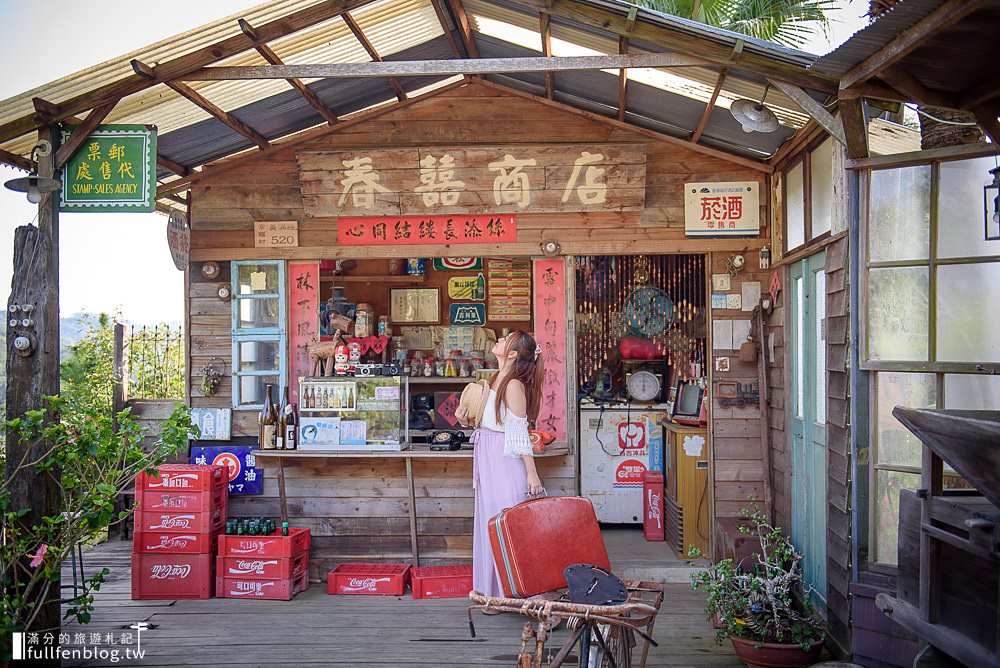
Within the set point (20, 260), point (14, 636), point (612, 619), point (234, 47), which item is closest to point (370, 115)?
point (234, 47)

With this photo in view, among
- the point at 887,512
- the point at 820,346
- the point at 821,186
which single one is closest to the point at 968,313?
the point at 887,512

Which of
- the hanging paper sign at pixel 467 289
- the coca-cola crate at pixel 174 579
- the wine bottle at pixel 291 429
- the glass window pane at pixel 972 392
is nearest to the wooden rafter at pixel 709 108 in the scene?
the glass window pane at pixel 972 392

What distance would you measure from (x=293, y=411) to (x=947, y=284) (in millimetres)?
5042

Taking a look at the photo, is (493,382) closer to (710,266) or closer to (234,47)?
(710,266)

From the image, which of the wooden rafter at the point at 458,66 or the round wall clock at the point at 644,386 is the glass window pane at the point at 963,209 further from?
the round wall clock at the point at 644,386

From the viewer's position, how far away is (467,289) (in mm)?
9008

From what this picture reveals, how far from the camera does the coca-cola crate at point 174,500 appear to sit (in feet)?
20.9

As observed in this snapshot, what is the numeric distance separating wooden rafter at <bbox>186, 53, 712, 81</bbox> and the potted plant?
3121 mm

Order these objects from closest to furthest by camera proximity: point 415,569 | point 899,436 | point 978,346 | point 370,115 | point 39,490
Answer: point 978,346, point 899,436, point 39,490, point 415,569, point 370,115

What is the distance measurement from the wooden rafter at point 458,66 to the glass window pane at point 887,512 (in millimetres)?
2586

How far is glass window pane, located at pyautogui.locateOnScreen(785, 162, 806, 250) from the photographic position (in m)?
5.94

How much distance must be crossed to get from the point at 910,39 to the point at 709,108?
10.1 ft

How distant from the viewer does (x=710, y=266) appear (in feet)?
22.7

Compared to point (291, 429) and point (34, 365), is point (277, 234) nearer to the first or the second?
point (291, 429)
